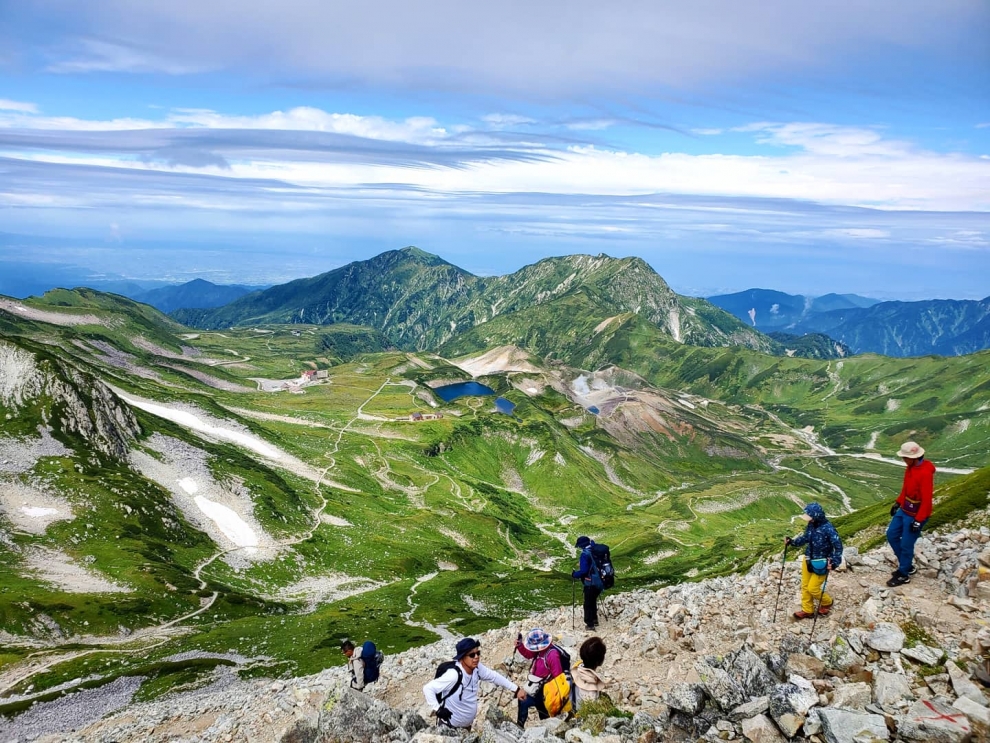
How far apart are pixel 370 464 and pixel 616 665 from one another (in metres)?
157

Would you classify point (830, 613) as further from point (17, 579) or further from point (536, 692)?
point (17, 579)

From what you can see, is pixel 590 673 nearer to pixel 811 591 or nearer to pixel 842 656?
pixel 842 656

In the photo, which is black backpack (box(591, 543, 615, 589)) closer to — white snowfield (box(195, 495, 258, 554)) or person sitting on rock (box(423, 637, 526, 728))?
person sitting on rock (box(423, 637, 526, 728))

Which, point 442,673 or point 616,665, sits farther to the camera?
point 616,665

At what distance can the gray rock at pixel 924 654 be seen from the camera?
1556 cm

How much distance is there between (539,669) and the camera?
16.9 metres

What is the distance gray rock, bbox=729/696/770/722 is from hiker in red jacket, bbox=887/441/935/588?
33.1ft

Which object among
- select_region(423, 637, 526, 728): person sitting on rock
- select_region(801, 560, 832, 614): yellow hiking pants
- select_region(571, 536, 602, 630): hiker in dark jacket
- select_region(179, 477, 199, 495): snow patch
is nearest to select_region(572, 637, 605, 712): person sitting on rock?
select_region(423, 637, 526, 728): person sitting on rock

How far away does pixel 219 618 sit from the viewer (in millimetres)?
71125

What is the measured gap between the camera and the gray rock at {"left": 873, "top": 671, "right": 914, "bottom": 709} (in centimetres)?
1395

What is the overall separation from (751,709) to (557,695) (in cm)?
544

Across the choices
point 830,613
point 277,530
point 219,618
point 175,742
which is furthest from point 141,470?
point 830,613

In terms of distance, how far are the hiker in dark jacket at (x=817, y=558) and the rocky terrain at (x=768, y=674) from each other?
0.69 m

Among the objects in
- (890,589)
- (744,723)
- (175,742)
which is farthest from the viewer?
(175,742)
